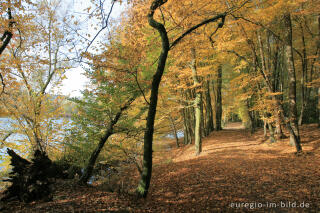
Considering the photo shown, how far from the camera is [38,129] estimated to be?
27.7ft

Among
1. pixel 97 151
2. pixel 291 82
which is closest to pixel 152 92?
pixel 97 151

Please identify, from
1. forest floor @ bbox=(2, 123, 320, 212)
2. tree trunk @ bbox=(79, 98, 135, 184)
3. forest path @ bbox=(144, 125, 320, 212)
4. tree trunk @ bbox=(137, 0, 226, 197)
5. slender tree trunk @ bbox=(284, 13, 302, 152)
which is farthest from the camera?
slender tree trunk @ bbox=(284, 13, 302, 152)

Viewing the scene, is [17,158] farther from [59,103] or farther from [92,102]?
[59,103]

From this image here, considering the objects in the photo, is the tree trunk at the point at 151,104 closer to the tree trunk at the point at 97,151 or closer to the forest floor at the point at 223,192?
the forest floor at the point at 223,192

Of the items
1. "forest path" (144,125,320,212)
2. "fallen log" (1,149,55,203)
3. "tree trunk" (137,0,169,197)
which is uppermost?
"tree trunk" (137,0,169,197)

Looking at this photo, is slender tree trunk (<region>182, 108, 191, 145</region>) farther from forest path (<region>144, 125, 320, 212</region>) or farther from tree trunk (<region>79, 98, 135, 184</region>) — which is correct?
tree trunk (<region>79, 98, 135, 184</region>)

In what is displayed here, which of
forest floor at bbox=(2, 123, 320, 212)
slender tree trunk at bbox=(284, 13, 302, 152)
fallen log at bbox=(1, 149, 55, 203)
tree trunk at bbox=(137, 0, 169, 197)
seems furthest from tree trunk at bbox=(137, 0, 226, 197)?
slender tree trunk at bbox=(284, 13, 302, 152)

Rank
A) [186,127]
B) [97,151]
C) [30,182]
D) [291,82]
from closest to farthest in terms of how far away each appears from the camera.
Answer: [30,182]
[97,151]
[291,82]
[186,127]

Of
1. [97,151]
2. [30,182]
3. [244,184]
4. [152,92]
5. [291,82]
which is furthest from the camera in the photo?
[291,82]

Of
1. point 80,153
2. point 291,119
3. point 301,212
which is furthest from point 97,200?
point 291,119

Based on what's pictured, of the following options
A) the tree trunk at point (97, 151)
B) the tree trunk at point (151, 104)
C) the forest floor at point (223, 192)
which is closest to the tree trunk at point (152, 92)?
the tree trunk at point (151, 104)

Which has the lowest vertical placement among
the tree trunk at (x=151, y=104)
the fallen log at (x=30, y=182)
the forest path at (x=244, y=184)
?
the forest path at (x=244, y=184)

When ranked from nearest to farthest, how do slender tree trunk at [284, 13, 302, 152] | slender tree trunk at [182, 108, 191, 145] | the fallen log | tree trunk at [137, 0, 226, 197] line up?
tree trunk at [137, 0, 226, 197] < the fallen log < slender tree trunk at [284, 13, 302, 152] < slender tree trunk at [182, 108, 191, 145]

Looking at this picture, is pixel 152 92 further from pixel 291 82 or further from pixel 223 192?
pixel 291 82
